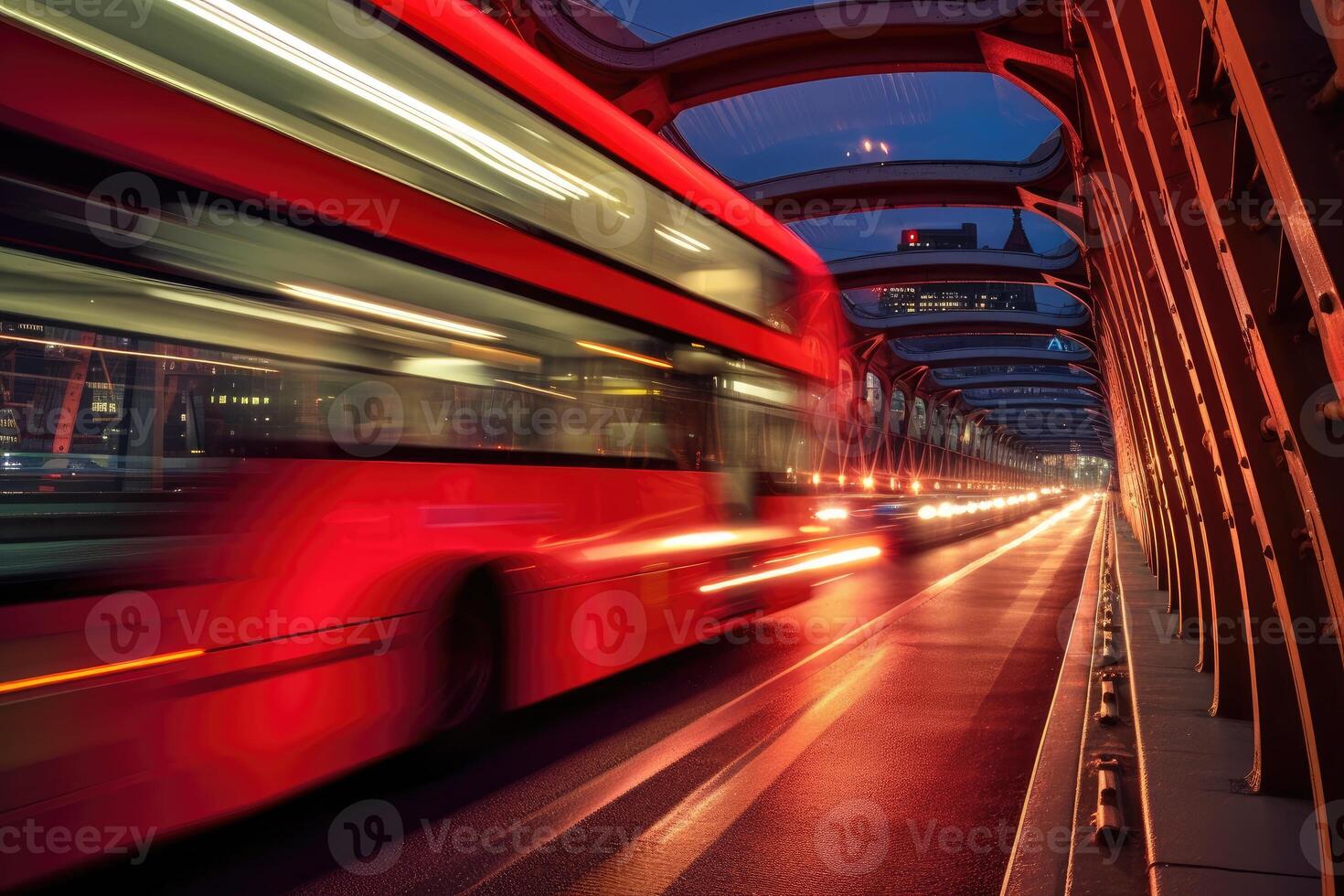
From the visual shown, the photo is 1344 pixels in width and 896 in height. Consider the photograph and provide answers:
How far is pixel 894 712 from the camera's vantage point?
21.3ft

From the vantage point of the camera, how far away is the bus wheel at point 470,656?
516cm

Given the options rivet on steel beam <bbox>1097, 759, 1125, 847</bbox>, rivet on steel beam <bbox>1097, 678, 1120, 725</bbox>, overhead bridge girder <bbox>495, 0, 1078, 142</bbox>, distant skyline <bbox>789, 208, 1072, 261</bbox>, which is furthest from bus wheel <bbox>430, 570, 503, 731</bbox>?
distant skyline <bbox>789, 208, 1072, 261</bbox>

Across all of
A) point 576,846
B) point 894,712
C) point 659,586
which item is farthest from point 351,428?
point 894,712

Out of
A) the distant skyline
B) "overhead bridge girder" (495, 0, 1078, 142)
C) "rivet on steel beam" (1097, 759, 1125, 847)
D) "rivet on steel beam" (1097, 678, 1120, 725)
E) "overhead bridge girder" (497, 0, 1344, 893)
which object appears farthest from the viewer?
the distant skyline

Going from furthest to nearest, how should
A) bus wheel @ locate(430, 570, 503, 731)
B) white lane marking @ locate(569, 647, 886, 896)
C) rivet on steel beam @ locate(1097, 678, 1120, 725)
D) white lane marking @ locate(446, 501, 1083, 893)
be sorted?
1. rivet on steel beam @ locate(1097, 678, 1120, 725)
2. bus wheel @ locate(430, 570, 503, 731)
3. white lane marking @ locate(446, 501, 1083, 893)
4. white lane marking @ locate(569, 647, 886, 896)

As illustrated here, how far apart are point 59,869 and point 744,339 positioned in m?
6.55

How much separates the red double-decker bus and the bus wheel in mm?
23

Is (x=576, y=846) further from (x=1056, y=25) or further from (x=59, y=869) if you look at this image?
(x=1056, y=25)

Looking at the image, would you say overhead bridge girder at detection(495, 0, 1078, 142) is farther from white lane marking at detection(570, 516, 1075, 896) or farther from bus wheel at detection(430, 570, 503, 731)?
bus wheel at detection(430, 570, 503, 731)

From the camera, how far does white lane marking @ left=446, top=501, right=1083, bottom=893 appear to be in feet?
13.8

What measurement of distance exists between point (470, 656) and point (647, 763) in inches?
46.0

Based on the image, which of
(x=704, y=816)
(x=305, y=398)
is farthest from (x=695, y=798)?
(x=305, y=398)

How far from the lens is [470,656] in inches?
214

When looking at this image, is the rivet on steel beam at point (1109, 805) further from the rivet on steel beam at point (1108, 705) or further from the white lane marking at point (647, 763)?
the white lane marking at point (647, 763)
